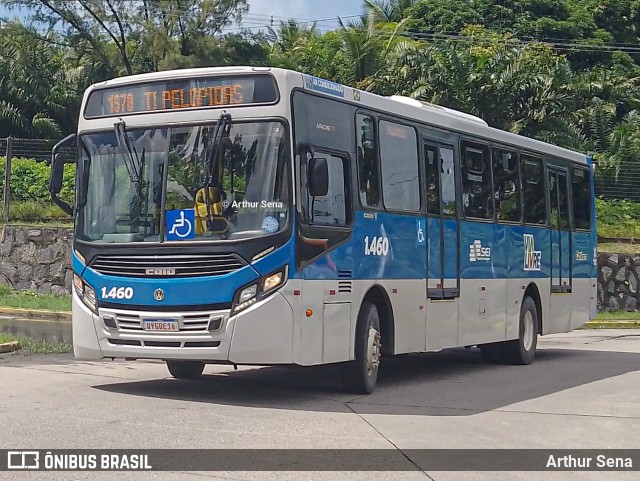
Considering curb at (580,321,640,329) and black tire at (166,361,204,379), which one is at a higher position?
black tire at (166,361,204,379)

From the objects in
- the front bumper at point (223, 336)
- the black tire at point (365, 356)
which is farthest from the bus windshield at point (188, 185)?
the black tire at point (365, 356)

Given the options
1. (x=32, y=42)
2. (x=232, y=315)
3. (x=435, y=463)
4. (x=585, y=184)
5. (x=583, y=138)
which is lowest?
(x=435, y=463)

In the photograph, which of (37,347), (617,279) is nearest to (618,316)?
(617,279)

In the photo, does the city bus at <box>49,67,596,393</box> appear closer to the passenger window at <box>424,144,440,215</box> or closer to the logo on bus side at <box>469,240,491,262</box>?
the passenger window at <box>424,144,440,215</box>

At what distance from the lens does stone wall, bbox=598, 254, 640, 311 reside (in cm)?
2972

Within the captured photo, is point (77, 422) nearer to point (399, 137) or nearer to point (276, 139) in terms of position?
point (276, 139)

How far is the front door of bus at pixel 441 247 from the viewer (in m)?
14.3

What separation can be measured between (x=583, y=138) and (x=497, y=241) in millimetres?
22008

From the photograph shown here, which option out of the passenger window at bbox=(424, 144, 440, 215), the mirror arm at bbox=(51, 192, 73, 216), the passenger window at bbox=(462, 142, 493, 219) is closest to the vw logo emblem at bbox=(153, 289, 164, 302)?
the mirror arm at bbox=(51, 192, 73, 216)

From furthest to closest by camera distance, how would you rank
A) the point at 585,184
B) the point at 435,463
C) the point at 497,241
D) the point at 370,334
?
1. the point at 585,184
2. the point at 497,241
3. the point at 370,334
4. the point at 435,463

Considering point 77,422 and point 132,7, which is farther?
point 132,7

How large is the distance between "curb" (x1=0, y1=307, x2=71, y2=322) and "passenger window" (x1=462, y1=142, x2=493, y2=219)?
9.84 meters

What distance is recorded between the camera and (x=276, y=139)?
1130cm

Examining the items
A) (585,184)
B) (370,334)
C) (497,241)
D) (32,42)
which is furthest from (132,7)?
(370,334)
